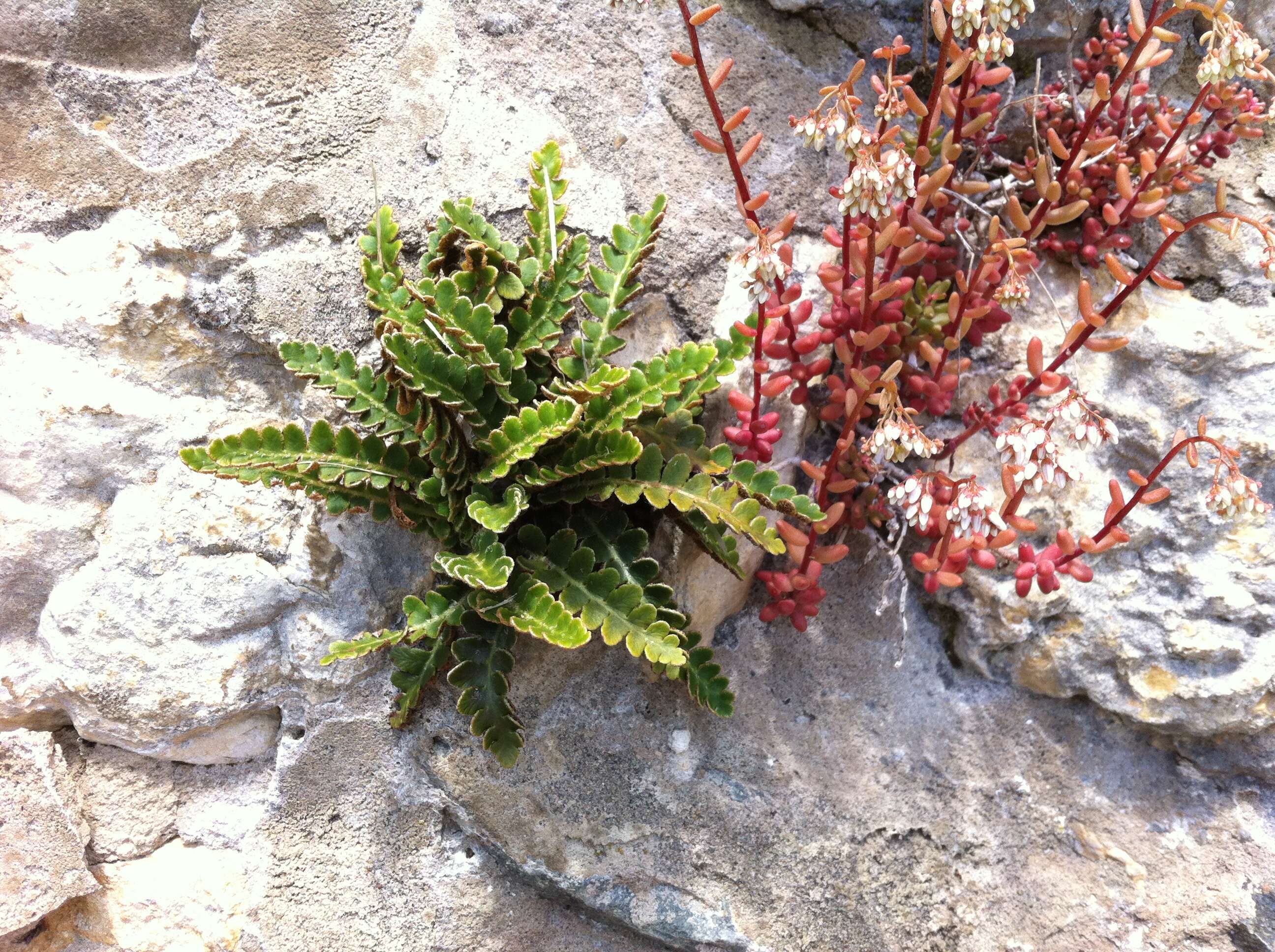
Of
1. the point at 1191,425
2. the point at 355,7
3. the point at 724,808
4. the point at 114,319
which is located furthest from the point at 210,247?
the point at 1191,425

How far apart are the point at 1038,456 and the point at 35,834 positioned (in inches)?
97.9

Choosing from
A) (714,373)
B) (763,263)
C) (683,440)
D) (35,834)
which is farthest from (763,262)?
(35,834)

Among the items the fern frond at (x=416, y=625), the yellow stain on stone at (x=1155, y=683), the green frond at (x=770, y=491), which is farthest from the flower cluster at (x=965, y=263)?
the fern frond at (x=416, y=625)

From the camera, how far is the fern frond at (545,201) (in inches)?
90.2

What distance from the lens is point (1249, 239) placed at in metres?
2.48

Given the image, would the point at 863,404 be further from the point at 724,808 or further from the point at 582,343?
the point at 724,808

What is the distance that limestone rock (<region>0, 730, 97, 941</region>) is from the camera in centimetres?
220

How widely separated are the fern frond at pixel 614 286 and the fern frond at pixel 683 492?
11.3 inches

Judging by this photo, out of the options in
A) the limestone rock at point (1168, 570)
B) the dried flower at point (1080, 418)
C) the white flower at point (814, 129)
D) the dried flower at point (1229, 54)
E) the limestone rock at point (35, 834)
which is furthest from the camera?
the limestone rock at point (1168, 570)

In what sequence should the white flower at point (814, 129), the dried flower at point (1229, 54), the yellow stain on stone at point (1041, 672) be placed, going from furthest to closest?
the yellow stain on stone at point (1041, 672) → the white flower at point (814, 129) → the dried flower at point (1229, 54)

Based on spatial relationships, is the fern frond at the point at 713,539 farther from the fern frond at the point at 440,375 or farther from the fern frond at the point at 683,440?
the fern frond at the point at 440,375

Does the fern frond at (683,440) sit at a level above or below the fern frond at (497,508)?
above

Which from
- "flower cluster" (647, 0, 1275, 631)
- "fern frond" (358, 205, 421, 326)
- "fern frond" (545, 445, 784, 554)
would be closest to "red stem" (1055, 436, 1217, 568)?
"flower cluster" (647, 0, 1275, 631)

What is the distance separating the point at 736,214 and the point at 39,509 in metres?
1.95
